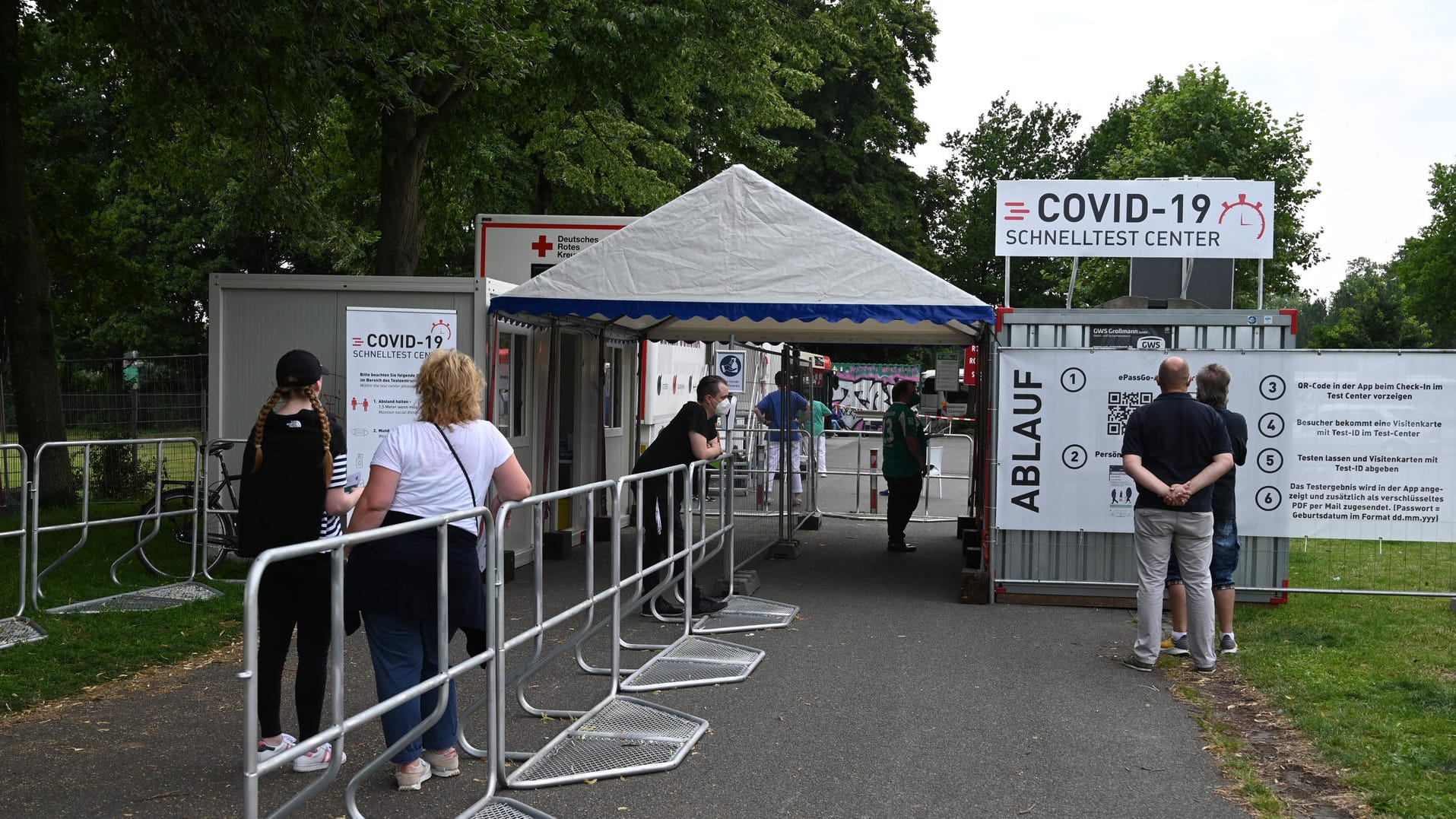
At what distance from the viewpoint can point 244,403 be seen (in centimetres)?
1094

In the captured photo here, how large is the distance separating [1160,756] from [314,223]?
1113cm

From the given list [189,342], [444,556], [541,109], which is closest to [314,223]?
[541,109]

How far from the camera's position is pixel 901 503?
13.9 metres

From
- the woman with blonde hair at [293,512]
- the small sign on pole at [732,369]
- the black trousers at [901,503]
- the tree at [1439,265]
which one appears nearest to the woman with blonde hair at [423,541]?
the woman with blonde hair at [293,512]

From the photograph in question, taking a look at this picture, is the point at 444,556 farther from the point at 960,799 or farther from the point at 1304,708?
the point at 1304,708

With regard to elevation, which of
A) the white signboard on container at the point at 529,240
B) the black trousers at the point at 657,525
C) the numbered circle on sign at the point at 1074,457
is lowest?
the black trousers at the point at 657,525

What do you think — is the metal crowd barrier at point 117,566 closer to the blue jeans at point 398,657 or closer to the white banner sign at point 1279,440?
the blue jeans at point 398,657

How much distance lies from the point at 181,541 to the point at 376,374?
2.56m

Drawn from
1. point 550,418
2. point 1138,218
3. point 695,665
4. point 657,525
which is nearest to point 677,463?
point 657,525

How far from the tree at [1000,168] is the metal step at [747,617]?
50236 mm

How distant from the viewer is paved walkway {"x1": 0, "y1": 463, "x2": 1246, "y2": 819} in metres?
5.16

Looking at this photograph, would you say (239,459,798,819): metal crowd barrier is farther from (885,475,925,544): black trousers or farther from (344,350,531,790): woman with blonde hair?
(885,475,925,544): black trousers

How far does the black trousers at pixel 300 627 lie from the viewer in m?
5.22

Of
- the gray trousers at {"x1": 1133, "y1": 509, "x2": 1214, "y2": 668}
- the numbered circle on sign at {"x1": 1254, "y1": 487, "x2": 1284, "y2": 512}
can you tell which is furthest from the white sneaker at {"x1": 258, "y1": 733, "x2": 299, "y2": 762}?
the numbered circle on sign at {"x1": 1254, "y1": 487, "x2": 1284, "y2": 512}
